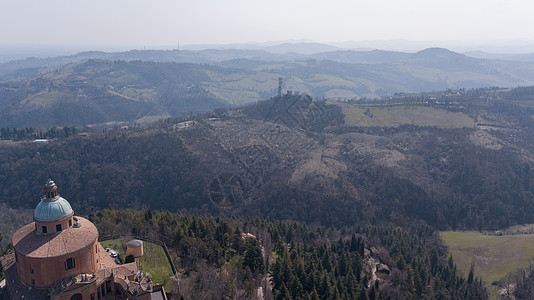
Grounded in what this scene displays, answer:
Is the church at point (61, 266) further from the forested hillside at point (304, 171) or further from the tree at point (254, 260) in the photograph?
the forested hillside at point (304, 171)

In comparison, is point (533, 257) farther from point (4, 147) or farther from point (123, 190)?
point (4, 147)

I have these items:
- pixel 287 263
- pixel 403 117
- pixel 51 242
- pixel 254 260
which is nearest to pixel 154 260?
pixel 254 260

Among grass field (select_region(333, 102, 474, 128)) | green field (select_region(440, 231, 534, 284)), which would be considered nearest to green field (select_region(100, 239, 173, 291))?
green field (select_region(440, 231, 534, 284))

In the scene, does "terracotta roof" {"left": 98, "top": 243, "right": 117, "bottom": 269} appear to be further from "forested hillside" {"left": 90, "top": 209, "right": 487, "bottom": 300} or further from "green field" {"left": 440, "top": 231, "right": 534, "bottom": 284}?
Answer: "green field" {"left": 440, "top": 231, "right": 534, "bottom": 284}

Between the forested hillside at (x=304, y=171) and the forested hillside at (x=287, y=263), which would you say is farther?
the forested hillside at (x=304, y=171)

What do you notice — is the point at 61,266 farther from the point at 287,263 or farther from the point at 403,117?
the point at 403,117

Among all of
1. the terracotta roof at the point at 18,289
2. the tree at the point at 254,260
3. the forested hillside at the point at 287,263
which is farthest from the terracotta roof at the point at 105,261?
the tree at the point at 254,260

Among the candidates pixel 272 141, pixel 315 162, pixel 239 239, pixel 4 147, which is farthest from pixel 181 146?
pixel 239 239
